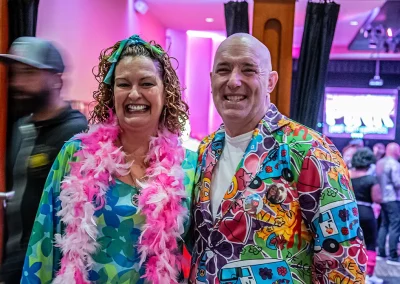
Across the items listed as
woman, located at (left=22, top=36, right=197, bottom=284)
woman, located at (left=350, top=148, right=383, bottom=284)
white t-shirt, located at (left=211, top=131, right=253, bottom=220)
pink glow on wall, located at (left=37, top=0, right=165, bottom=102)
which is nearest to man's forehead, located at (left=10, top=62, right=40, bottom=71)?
woman, located at (left=22, top=36, right=197, bottom=284)

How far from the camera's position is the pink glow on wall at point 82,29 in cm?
365

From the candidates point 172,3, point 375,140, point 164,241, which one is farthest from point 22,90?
point 375,140

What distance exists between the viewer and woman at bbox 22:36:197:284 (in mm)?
1450

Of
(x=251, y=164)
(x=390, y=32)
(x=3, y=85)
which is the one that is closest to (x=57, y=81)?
(x=251, y=164)

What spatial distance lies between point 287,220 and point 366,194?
354cm

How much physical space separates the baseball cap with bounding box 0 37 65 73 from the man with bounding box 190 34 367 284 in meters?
0.69

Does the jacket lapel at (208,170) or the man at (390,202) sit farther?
the man at (390,202)

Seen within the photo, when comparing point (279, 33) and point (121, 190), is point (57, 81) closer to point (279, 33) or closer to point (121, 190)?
Answer: point (121, 190)

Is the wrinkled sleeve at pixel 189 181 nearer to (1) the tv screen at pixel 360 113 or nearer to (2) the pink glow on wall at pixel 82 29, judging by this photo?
(2) the pink glow on wall at pixel 82 29

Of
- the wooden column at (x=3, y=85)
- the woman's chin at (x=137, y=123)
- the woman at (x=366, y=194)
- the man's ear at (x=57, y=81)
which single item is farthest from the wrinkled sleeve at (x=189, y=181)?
the woman at (x=366, y=194)

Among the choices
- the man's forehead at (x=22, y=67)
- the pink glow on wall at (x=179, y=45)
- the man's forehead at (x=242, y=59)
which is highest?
the pink glow on wall at (x=179, y=45)

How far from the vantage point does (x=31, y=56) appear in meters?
1.77

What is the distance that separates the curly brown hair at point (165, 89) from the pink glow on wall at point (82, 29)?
174 cm

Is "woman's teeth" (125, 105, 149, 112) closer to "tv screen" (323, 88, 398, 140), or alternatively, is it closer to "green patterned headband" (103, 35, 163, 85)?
"green patterned headband" (103, 35, 163, 85)
